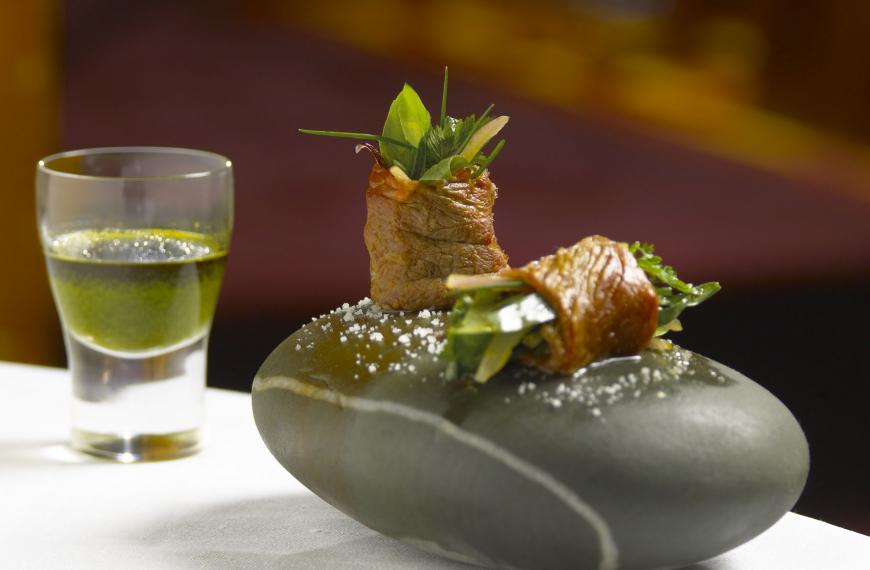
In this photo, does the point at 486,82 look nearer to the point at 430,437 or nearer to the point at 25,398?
the point at 25,398

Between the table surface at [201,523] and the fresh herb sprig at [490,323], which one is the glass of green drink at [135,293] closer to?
the table surface at [201,523]

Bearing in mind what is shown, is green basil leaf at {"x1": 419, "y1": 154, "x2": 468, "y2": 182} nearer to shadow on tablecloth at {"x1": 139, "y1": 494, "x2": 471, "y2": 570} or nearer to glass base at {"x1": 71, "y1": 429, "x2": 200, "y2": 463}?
shadow on tablecloth at {"x1": 139, "y1": 494, "x2": 471, "y2": 570}

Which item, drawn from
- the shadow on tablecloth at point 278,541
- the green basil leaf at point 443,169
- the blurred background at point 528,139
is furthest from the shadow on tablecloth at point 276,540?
the blurred background at point 528,139

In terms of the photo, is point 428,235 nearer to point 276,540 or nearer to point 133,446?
point 276,540

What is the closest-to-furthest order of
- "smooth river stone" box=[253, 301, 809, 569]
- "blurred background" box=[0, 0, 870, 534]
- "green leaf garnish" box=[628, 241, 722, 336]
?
"smooth river stone" box=[253, 301, 809, 569], "green leaf garnish" box=[628, 241, 722, 336], "blurred background" box=[0, 0, 870, 534]

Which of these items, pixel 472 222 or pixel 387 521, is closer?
pixel 387 521

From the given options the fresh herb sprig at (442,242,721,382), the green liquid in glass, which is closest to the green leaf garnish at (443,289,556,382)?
the fresh herb sprig at (442,242,721,382)

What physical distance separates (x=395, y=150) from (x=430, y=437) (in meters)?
0.31

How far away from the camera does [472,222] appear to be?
1150 mm

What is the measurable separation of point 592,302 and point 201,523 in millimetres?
452

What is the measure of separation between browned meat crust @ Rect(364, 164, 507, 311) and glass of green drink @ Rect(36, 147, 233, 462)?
1.08 feet

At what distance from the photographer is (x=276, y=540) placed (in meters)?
1.13

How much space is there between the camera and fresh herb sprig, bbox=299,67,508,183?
3.74ft

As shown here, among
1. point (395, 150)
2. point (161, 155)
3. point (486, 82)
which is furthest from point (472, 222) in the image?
point (486, 82)
